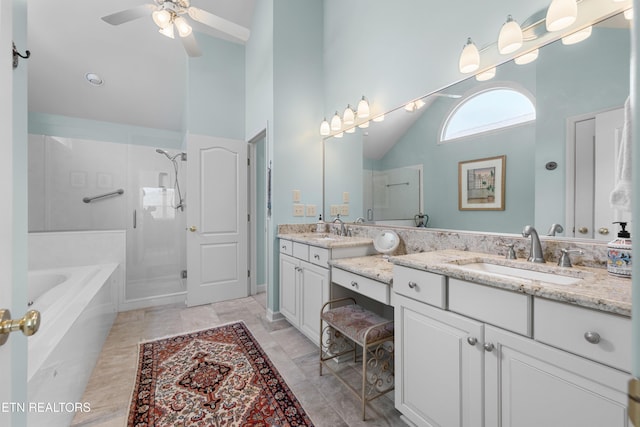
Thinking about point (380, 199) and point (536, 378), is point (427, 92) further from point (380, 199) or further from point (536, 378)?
point (536, 378)

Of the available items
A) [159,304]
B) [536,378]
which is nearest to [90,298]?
[159,304]

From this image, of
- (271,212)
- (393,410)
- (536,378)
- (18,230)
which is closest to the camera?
(18,230)

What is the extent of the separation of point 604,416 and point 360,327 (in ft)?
3.27

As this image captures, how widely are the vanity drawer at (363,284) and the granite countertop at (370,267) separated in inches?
1.4

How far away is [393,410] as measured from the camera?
4.96ft

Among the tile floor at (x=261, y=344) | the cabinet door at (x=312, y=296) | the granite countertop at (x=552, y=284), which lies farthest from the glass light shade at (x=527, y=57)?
the tile floor at (x=261, y=344)

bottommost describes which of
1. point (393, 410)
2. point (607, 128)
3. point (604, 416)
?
point (393, 410)

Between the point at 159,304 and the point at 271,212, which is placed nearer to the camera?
the point at 271,212

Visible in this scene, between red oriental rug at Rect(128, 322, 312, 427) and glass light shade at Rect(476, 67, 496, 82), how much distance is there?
2138 mm

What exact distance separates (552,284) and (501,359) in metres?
0.32

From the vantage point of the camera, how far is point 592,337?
2.47 ft

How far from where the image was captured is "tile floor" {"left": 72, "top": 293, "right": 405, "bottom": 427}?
4.84 ft

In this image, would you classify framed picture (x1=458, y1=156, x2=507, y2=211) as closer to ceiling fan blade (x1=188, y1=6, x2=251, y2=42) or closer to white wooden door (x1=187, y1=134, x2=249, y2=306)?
ceiling fan blade (x1=188, y1=6, x2=251, y2=42)

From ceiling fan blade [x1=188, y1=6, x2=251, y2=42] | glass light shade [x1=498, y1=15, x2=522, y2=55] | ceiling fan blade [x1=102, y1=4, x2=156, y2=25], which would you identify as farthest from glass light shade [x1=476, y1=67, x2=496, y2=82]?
ceiling fan blade [x1=102, y1=4, x2=156, y2=25]
